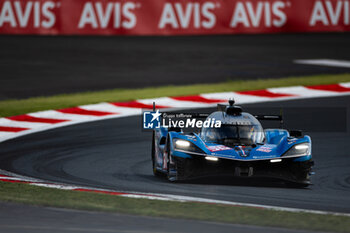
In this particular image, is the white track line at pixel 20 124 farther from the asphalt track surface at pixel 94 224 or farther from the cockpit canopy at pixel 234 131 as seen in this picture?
the asphalt track surface at pixel 94 224

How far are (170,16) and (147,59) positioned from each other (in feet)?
20.0

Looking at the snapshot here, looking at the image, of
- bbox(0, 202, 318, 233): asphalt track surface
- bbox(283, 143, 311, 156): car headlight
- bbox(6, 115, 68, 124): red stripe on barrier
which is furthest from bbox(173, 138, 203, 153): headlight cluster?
bbox(6, 115, 68, 124): red stripe on barrier

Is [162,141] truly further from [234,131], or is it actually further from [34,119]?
[34,119]

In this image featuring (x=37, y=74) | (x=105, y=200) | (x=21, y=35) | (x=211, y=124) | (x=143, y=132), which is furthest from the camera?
(x=21, y=35)

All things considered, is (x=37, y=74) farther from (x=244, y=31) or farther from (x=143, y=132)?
(x=244, y=31)

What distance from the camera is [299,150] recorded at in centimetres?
1234

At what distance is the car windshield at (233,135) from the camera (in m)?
12.8

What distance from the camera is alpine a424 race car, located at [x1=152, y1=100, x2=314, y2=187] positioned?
12.1 m

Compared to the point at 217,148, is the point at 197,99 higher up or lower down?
higher up

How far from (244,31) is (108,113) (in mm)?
18136

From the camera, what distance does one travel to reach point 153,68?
91.3ft

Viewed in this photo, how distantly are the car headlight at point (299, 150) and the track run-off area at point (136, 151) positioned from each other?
473 millimetres

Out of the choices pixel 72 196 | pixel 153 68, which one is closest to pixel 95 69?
pixel 153 68

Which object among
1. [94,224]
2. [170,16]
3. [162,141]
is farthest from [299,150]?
[170,16]
